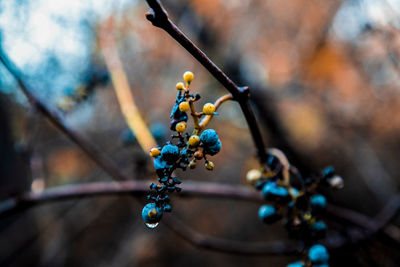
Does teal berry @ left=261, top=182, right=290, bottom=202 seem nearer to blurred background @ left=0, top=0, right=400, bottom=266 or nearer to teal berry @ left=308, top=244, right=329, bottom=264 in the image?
teal berry @ left=308, top=244, right=329, bottom=264

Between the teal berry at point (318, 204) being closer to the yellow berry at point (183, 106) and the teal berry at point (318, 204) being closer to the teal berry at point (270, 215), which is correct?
the teal berry at point (270, 215)

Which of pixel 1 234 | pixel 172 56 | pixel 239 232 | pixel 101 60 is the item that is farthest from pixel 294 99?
pixel 1 234

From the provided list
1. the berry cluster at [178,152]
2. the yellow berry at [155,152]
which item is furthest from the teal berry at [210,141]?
the yellow berry at [155,152]

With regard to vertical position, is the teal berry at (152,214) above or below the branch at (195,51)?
below

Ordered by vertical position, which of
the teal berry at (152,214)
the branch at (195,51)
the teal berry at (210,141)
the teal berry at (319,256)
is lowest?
the teal berry at (319,256)

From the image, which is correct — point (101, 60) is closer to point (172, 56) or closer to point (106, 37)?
point (106, 37)

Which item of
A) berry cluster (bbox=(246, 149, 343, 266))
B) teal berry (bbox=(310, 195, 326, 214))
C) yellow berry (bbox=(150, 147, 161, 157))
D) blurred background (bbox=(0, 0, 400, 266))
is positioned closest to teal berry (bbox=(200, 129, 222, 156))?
yellow berry (bbox=(150, 147, 161, 157))

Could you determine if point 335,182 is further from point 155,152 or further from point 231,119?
point 231,119
